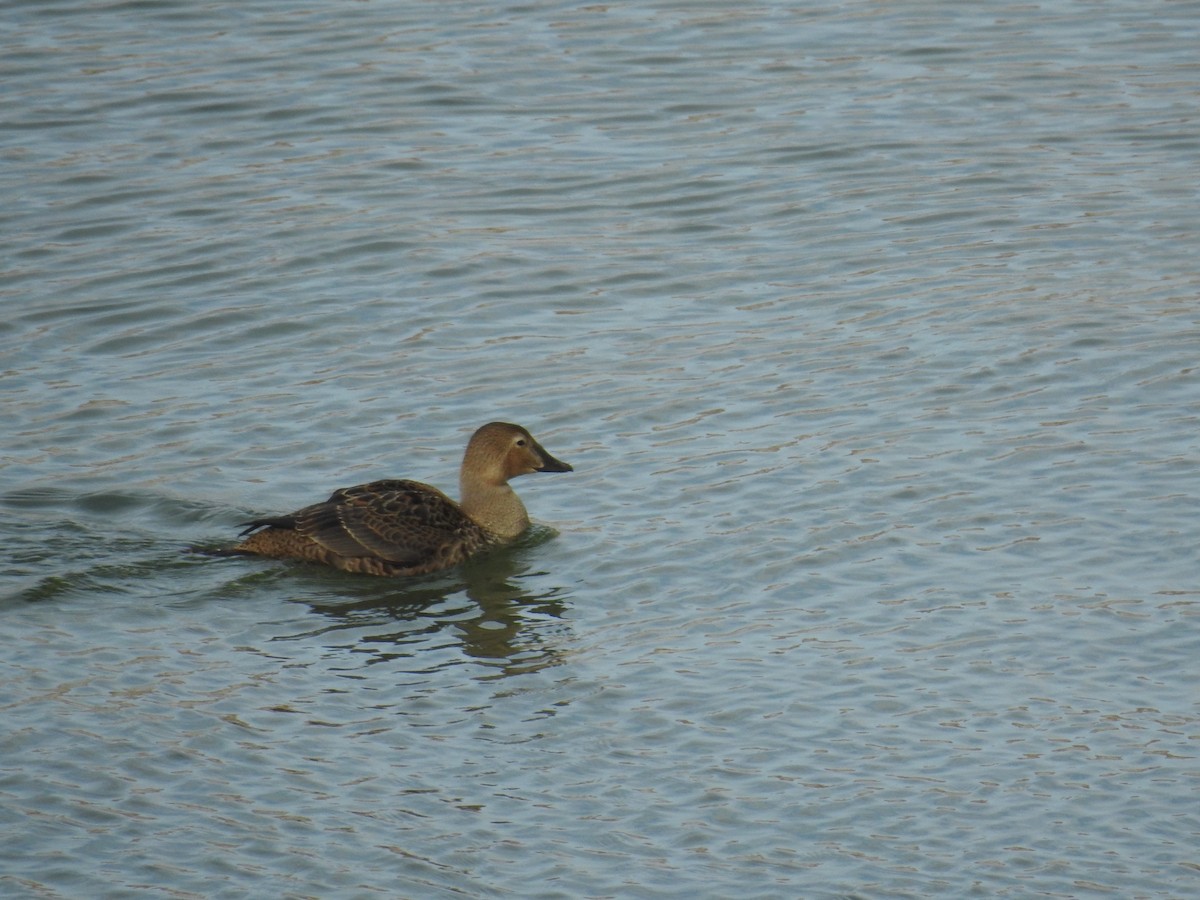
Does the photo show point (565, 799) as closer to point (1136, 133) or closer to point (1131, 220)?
point (1131, 220)

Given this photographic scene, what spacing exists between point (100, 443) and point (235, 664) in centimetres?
320

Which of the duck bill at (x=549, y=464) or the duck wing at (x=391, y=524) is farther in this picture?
the duck bill at (x=549, y=464)

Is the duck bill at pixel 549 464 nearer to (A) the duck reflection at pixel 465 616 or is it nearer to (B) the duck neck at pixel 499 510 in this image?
(B) the duck neck at pixel 499 510

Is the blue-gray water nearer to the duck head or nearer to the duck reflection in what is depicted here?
the duck reflection

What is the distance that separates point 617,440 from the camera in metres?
11.8

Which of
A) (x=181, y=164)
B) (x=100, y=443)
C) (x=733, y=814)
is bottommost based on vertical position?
(x=733, y=814)

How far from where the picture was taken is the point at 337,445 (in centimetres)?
1186

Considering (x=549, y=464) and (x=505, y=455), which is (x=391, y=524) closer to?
(x=505, y=455)

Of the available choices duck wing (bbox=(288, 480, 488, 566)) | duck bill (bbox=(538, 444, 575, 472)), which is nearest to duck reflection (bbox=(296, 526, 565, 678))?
duck wing (bbox=(288, 480, 488, 566))

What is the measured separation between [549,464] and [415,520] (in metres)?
0.89

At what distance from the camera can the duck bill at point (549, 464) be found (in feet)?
36.2

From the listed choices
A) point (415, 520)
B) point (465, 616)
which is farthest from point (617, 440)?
point (465, 616)

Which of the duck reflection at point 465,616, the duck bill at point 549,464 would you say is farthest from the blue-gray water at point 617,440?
the duck bill at point 549,464

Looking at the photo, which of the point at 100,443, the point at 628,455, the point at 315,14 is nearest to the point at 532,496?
the point at 628,455
